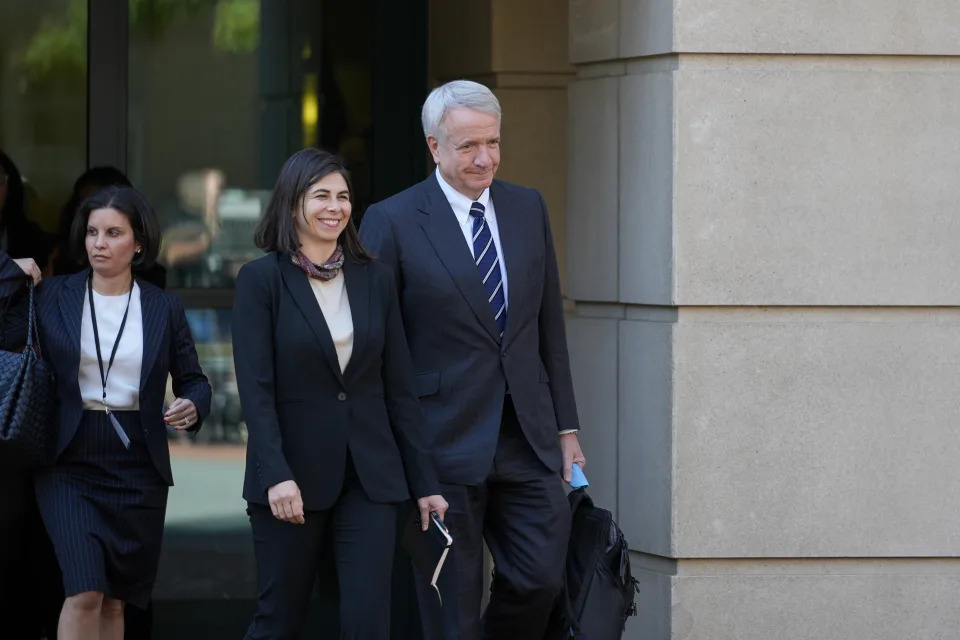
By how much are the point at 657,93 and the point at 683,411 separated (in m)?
1.16

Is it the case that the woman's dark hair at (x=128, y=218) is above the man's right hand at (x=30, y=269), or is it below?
above

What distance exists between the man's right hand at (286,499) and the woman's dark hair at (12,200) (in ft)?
8.62

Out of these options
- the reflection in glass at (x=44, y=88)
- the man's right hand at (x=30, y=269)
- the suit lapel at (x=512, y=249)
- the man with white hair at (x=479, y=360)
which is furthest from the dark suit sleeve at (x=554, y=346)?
the reflection in glass at (x=44, y=88)

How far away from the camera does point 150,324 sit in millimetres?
6113

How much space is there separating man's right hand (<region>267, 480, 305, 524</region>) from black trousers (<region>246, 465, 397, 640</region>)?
117mm

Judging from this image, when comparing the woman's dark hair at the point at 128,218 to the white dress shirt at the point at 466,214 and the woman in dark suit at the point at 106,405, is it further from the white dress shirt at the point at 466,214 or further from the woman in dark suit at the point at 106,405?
the white dress shirt at the point at 466,214

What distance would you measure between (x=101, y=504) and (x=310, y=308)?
1273mm

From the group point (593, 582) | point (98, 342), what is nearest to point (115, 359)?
point (98, 342)

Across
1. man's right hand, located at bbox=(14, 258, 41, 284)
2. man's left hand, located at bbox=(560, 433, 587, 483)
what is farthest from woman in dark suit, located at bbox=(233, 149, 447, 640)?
man's right hand, located at bbox=(14, 258, 41, 284)

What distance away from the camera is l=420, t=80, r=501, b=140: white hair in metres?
5.70

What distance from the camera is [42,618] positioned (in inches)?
277

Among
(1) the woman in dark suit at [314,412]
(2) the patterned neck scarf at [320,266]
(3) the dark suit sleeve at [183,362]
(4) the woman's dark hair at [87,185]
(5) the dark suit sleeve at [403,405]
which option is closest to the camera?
(1) the woman in dark suit at [314,412]

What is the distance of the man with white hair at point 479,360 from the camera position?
5727mm

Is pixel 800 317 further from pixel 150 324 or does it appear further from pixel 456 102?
pixel 150 324
